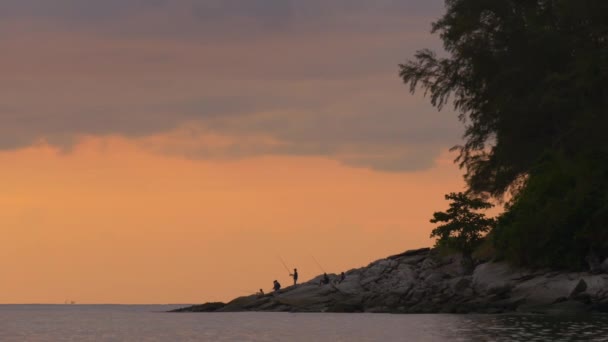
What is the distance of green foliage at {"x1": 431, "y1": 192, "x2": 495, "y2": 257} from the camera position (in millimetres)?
80875

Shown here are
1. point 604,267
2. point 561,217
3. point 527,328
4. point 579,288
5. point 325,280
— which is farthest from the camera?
point 325,280

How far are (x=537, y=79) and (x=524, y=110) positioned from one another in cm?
328

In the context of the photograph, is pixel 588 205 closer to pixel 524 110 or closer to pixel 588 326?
pixel 524 110

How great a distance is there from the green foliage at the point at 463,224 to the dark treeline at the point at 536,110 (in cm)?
331

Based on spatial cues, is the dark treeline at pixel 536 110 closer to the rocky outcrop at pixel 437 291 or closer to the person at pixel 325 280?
the rocky outcrop at pixel 437 291

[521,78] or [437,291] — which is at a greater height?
[521,78]

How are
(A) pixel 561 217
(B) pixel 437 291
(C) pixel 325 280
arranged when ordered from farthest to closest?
(C) pixel 325 280
(B) pixel 437 291
(A) pixel 561 217

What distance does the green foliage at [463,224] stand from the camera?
265ft

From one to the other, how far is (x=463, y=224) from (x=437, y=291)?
7.28 meters

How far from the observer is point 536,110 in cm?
6956

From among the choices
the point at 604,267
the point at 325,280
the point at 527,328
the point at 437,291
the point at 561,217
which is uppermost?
the point at 325,280

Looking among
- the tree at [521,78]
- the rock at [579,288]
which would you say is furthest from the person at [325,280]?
the rock at [579,288]

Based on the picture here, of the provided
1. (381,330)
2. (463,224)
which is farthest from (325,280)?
(381,330)

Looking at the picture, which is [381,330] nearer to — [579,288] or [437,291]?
[579,288]
